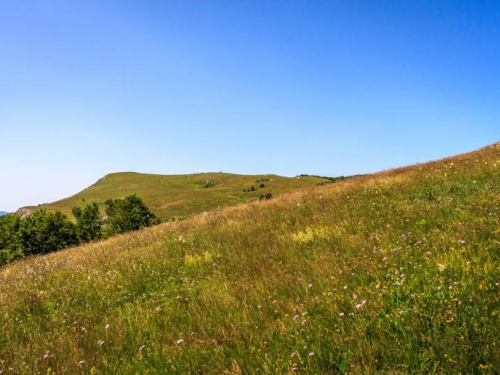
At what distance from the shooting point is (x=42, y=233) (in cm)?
2514

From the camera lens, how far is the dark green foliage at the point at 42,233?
24.5 meters

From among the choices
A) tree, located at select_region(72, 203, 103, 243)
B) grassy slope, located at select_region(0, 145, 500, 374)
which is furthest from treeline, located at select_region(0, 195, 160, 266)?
grassy slope, located at select_region(0, 145, 500, 374)

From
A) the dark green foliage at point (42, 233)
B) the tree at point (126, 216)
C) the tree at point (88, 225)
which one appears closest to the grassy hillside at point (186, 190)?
the tree at point (126, 216)

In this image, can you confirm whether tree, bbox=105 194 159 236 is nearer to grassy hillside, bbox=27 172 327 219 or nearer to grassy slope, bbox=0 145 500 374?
grassy hillside, bbox=27 172 327 219

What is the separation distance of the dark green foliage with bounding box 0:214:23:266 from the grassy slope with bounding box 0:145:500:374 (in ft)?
65.0

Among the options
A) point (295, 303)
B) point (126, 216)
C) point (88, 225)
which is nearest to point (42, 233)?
point (88, 225)

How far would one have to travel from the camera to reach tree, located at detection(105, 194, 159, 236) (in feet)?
105

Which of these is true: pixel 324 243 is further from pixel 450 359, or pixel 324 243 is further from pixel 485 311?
pixel 450 359

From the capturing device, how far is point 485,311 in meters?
2.57

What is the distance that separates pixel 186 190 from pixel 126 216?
47279mm

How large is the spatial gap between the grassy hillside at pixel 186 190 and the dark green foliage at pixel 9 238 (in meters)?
17.1

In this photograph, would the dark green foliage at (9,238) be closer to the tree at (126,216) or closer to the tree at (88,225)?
the tree at (88,225)

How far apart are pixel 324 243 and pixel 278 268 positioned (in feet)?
4.40

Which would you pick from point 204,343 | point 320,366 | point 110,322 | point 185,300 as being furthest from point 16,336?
point 320,366
